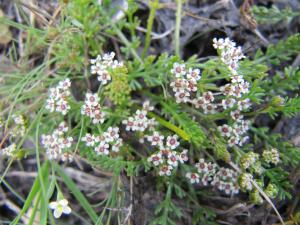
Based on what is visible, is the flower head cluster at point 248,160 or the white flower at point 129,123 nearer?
the flower head cluster at point 248,160

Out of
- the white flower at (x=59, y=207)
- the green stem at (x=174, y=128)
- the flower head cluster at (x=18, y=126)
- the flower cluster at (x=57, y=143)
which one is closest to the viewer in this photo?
the white flower at (x=59, y=207)

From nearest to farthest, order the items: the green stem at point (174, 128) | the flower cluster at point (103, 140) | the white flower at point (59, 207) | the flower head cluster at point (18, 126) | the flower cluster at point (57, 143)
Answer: the white flower at point (59, 207)
the green stem at point (174, 128)
the flower cluster at point (103, 140)
the flower cluster at point (57, 143)
the flower head cluster at point (18, 126)

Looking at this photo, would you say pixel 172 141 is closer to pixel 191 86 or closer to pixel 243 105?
pixel 191 86

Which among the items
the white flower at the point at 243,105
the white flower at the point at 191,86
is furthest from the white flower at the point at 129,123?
the white flower at the point at 243,105

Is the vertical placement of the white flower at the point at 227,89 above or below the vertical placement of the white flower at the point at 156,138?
above

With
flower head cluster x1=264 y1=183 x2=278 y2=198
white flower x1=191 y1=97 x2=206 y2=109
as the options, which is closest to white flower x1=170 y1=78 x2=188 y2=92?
white flower x1=191 y1=97 x2=206 y2=109

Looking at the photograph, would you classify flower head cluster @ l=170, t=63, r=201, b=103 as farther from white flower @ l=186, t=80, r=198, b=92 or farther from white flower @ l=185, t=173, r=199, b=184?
white flower @ l=185, t=173, r=199, b=184

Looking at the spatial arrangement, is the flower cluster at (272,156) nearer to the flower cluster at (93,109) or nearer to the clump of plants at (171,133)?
the clump of plants at (171,133)

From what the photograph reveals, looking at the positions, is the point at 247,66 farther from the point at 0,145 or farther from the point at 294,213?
the point at 0,145
